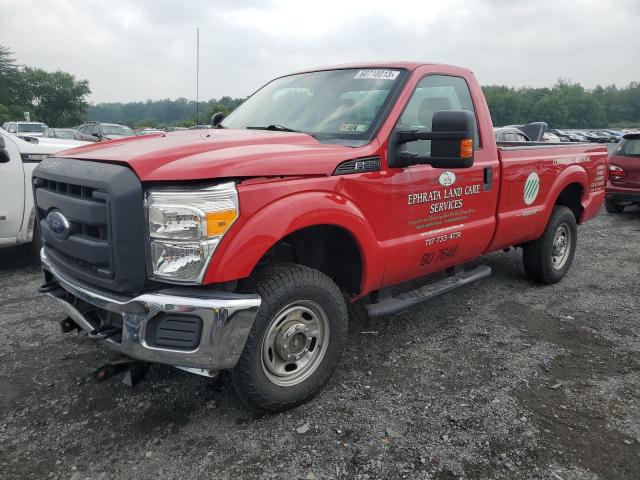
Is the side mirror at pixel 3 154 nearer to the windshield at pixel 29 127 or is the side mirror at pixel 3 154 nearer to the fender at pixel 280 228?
the fender at pixel 280 228

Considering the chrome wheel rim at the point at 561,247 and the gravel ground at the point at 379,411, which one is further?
the chrome wheel rim at the point at 561,247

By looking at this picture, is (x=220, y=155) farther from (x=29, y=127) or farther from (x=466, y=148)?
(x=29, y=127)

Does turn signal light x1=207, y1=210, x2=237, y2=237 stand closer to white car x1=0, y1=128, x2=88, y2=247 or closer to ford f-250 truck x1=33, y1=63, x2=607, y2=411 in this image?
ford f-250 truck x1=33, y1=63, x2=607, y2=411

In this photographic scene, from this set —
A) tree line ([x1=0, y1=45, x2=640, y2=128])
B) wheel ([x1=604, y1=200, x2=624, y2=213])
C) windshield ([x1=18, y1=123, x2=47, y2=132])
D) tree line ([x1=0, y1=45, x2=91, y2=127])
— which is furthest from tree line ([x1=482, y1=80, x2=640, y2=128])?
wheel ([x1=604, y1=200, x2=624, y2=213])

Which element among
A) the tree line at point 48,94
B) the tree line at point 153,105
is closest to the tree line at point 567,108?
the tree line at point 153,105

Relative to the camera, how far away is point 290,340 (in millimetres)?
2730

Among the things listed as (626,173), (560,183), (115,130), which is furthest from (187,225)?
(115,130)

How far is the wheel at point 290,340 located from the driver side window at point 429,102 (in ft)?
3.95

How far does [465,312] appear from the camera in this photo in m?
4.36

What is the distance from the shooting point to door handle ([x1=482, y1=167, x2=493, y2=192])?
12.6 ft

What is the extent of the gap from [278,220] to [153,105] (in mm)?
37588

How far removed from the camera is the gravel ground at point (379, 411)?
2.39 metres

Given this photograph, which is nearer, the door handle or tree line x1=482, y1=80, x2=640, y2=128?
the door handle

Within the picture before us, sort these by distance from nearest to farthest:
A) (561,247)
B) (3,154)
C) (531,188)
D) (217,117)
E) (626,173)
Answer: (531,188) → (217,117) → (3,154) → (561,247) → (626,173)
